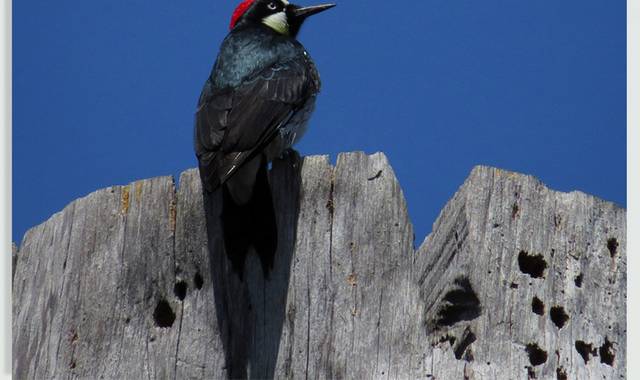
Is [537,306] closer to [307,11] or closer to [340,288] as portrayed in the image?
[340,288]

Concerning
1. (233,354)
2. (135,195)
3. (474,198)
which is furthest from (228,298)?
(474,198)

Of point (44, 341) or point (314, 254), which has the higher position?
point (314, 254)

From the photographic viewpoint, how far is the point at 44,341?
3.90 meters

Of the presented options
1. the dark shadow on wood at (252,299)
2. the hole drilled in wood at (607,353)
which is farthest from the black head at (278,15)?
the hole drilled in wood at (607,353)

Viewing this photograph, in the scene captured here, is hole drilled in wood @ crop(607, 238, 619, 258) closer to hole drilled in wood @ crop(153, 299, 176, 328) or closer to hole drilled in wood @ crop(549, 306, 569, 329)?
Result: hole drilled in wood @ crop(549, 306, 569, 329)

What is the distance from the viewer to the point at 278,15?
6188 mm

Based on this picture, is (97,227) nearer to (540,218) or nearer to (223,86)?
(223,86)

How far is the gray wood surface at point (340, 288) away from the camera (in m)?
3.63

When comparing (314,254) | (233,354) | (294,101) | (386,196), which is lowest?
(233,354)

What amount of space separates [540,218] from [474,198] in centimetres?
28

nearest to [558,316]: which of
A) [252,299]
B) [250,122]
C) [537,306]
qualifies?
[537,306]

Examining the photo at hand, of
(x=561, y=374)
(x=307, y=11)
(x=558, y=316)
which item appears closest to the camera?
(x=561, y=374)

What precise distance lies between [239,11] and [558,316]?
11.1 ft

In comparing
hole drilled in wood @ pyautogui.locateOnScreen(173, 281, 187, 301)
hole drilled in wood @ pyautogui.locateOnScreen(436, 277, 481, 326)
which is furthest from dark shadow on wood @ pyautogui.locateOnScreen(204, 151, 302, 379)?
hole drilled in wood @ pyautogui.locateOnScreen(436, 277, 481, 326)
